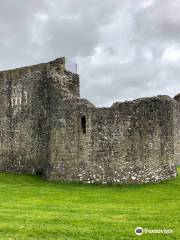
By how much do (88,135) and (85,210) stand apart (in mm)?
10592

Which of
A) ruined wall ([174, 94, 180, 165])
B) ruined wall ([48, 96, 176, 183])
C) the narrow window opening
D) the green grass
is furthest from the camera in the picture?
ruined wall ([174, 94, 180, 165])

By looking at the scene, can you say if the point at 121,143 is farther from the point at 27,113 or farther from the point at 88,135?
the point at 27,113

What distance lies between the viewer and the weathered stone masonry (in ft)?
95.3

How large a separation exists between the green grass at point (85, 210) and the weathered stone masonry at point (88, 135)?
1.03 metres

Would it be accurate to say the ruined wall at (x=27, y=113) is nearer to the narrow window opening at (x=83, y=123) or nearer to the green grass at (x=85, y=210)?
the narrow window opening at (x=83, y=123)

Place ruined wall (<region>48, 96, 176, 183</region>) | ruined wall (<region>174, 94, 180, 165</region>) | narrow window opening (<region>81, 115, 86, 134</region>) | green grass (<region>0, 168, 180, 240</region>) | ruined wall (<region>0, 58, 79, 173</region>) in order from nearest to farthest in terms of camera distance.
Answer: green grass (<region>0, 168, 180, 240</region>)
ruined wall (<region>48, 96, 176, 183</region>)
narrow window opening (<region>81, 115, 86, 134</region>)
ruined wall (<region>0, 58, 79, 173</region>)
ruined wall (<region>174, 94, 180, 165</region>)

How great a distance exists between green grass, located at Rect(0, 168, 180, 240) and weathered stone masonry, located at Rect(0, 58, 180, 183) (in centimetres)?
103

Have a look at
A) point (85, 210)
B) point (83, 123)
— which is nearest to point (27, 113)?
point (83, 123)

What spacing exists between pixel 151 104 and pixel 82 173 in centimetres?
557

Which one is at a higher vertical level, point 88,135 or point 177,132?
point 177,132

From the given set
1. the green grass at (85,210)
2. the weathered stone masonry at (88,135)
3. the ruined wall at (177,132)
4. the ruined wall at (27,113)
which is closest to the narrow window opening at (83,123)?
the weathered stone masonry at (88,135)

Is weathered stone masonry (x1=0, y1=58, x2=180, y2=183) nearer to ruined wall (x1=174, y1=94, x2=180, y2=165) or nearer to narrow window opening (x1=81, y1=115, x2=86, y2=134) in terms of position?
narrow window opening (x1=81, y1=115, x2=86, y2=134)

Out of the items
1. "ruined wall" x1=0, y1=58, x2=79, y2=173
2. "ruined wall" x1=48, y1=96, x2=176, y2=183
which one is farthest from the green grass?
"ruined wall" x1=0, y1=58, x2=79, y2=173

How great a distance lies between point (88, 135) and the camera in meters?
30.5
